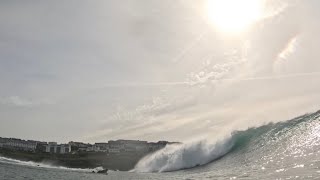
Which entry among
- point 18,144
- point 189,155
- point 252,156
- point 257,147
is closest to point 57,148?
point 18,144

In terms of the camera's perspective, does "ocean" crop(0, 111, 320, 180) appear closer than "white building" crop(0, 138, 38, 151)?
Yes

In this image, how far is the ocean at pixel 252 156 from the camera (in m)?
27.4

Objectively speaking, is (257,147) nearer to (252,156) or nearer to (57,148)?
(252,156)

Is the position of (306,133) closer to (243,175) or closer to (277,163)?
(277,163)

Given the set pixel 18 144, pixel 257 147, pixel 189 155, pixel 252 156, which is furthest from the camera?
pixel 18 144

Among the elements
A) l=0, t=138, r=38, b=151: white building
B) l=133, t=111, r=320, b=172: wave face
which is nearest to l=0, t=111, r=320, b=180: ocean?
l=133, t=111, r=320, b=172: wave face

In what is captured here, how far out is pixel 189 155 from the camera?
152 feet

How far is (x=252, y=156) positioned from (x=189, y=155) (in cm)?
1200

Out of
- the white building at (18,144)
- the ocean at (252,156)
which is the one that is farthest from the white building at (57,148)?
the ocean at (252,156)

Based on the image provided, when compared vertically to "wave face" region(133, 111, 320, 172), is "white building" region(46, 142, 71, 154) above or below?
above

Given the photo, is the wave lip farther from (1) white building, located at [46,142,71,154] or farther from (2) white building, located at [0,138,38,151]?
(2) white building, located at [0,138,38,151]

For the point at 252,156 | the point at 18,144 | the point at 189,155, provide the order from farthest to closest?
1. the point at 18,144
2. the point at 189,155
3. the point at 252,156

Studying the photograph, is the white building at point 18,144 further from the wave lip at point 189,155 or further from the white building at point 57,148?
the wave lip at point 189,155

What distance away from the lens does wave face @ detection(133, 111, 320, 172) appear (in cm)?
3275
